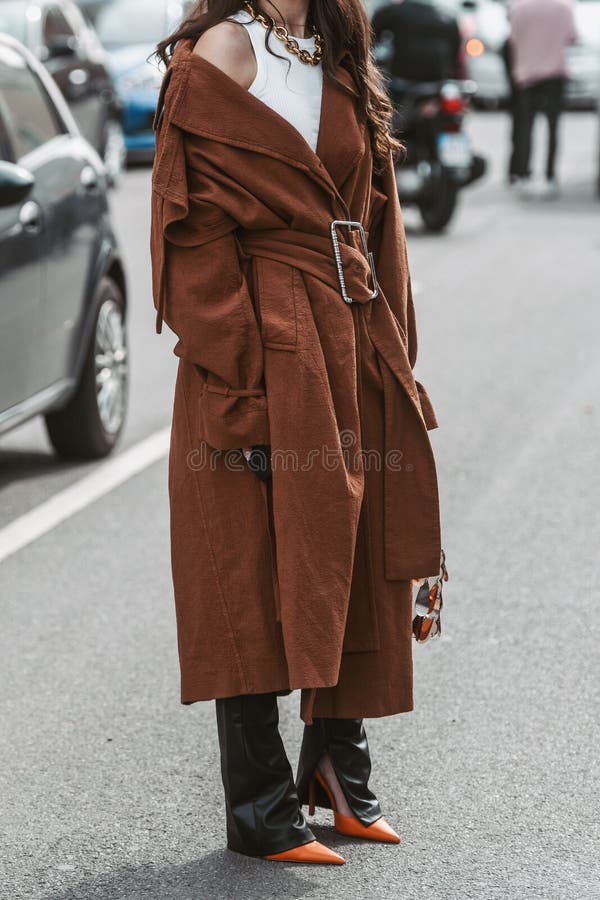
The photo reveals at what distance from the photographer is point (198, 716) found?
417 cm

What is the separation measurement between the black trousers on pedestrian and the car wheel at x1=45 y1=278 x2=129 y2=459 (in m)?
9.22

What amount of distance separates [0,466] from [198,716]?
2676mm

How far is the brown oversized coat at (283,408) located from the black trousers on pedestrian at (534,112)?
40.6ft

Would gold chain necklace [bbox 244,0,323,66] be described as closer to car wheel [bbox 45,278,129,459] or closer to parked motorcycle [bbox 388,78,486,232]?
Result: car wheel [bbox 45,278,129,459]

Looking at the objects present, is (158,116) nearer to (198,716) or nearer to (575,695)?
(198,716)

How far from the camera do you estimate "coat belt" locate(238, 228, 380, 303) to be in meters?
3.12

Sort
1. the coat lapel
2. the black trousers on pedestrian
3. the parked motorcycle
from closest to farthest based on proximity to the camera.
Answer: the coat lapel → the parked motorcycle → the black trousers on pedestrian

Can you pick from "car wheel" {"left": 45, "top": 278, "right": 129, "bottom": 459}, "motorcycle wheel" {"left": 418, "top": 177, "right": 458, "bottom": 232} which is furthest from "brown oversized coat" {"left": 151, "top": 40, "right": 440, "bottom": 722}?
"motorcycle wheel" {"left": 418, "top": 177, "right": 458, "bottom": 232}

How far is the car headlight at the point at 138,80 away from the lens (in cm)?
1627

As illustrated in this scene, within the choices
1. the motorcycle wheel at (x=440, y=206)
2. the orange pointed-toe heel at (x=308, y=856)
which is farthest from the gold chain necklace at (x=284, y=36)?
the motorcycle wheel at (x=440, y=206)

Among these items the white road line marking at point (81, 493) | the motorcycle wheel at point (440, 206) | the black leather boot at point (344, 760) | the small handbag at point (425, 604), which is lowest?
the motorcycle wheel at point (440, 206)

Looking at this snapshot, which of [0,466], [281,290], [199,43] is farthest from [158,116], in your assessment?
[0,466]

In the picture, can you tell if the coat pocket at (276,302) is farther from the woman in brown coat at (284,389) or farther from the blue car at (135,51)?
the blue car at (135,51)

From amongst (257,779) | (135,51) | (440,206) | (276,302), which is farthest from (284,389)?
(135,51)
